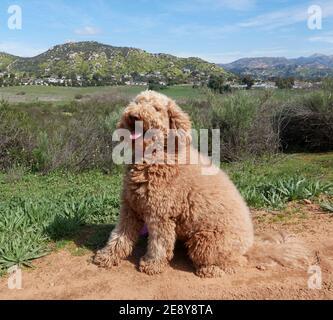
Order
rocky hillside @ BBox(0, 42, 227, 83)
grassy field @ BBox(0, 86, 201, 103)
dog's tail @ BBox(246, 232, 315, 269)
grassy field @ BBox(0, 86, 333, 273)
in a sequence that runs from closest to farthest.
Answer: dog's tail @ BBox(246, 232, 315, 269) < grassy field @ BBox(0, 86, 333, 273) < grassy field @ BBox(0, 86, 201, 103) < rocky hillside @ BBox(0, 42, 227, 83)

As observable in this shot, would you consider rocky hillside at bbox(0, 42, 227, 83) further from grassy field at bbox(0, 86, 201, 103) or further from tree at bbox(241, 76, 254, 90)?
tree at bbox(241, 76, 254, 90)

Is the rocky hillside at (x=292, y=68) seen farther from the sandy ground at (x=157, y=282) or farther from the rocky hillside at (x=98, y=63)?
the sandy ground at (x=157, y=282)

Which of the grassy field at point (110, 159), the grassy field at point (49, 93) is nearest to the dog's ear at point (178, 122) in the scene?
the grassy field at point (110, 159)

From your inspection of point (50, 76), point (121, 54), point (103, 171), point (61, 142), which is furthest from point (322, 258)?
point (121, 54)

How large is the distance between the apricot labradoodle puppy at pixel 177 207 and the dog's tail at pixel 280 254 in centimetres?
17

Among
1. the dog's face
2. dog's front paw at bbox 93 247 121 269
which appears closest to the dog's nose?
the dog's face

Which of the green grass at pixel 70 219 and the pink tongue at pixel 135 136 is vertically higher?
the pink tongue at pixel 135 136

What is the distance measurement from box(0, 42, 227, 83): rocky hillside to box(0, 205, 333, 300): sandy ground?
27817mm

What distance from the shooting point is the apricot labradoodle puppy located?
4.13 m

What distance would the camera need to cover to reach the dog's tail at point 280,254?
436 cm

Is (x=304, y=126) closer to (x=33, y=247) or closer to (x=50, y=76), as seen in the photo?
(x=33, y=247)

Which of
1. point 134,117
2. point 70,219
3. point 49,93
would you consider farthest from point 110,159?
point 49,93

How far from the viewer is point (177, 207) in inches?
163

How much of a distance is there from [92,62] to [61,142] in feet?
86.7
